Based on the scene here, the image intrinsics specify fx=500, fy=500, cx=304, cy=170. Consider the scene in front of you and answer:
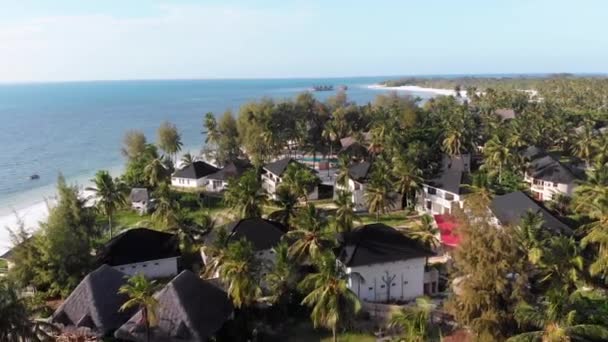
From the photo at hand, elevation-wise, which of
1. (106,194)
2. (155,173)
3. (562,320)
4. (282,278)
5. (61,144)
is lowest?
(61,144)

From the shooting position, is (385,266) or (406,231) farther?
(406,231)

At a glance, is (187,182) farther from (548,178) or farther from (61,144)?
(61,144)

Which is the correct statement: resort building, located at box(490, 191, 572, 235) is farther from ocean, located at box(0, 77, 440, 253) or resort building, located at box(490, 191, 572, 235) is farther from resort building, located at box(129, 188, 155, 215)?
ocean, located at box(0, 77, 440, 253)

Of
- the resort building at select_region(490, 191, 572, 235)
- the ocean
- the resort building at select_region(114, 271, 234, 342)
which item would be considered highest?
the resort building at select_region(490, 191, 572, 235)

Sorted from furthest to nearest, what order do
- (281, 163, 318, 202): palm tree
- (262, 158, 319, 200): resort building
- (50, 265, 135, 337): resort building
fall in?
(262, 158, 319, 200): resort building → (281, 163, 318, 202): palm tree → (50, 265, 135, 337): resort building

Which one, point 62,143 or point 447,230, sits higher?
point 447,230

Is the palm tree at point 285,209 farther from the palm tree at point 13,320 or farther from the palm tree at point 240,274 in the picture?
the palm tree at point 13,320

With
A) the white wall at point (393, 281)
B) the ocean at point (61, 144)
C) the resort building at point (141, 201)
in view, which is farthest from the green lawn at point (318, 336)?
the ocean at point (61, 144)

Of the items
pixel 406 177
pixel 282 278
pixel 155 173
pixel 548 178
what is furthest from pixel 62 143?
pixel 282 278

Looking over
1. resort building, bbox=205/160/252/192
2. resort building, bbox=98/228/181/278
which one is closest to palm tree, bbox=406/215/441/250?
resort building, bbox=98/228/181/278
